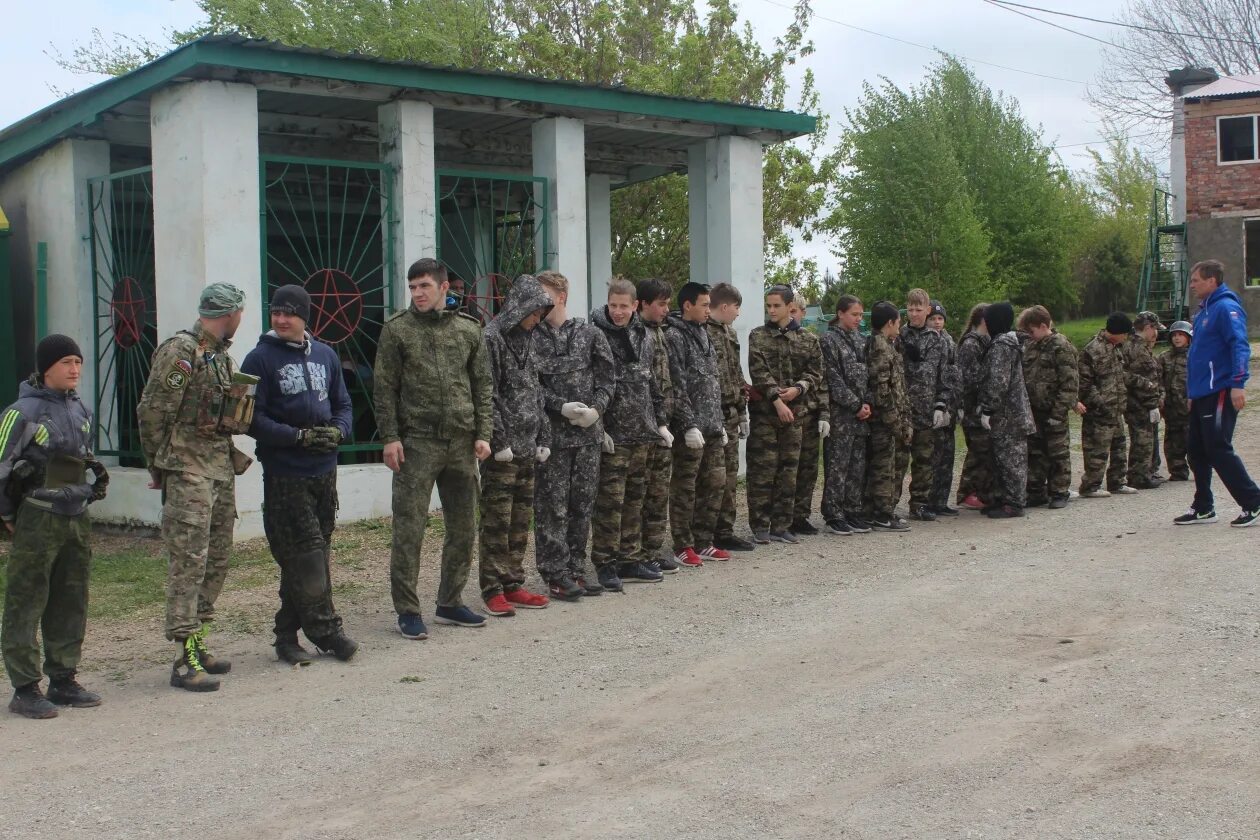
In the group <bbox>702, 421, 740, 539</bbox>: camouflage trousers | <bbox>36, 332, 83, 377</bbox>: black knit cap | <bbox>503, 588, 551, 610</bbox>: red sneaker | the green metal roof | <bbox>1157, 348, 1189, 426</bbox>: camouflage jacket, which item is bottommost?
<bbox>503, 588, 551, 610</bbox>: red sneaker

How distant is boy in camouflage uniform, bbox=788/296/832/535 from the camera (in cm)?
943

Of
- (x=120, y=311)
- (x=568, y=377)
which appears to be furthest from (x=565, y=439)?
(x=120, y=311)

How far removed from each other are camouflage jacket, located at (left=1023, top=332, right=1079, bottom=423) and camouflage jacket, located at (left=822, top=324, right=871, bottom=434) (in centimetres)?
192

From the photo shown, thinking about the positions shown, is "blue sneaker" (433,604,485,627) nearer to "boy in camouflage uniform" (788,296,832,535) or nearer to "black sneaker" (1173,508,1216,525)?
"boy in camouflage uniform" (788,296,832,535)

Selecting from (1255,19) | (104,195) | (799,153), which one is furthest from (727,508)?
(1255,19)

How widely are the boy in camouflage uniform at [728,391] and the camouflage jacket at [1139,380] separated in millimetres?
4760

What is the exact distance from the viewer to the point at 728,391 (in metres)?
9.12

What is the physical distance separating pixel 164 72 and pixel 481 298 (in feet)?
12.1

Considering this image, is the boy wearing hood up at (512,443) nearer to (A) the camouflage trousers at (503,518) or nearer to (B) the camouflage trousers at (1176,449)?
(A) the camouflage trousers at (503,518)

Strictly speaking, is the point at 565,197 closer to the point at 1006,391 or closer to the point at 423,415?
the point at 1006,391

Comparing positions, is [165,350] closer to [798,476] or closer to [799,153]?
[798,476]

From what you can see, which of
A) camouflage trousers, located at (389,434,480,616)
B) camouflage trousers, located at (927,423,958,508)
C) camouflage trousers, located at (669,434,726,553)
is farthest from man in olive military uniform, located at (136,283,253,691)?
camouflage trousers, located at (927,423,958,508)

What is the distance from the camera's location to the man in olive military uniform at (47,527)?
545cm

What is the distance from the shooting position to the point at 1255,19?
42375 mm
